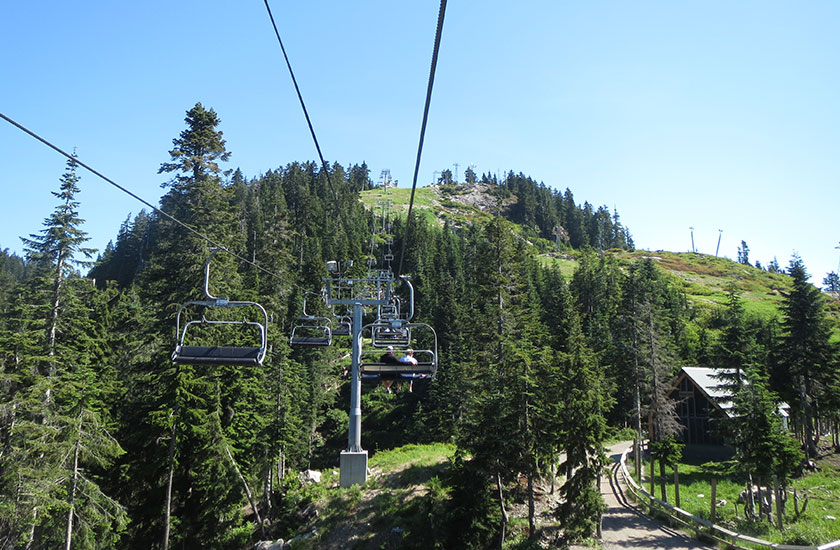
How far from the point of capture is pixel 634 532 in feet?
71.9

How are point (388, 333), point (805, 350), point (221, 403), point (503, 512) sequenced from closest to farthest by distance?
point (388, 333) → point (503, 512) → point (221, 403) → point (805, 350)

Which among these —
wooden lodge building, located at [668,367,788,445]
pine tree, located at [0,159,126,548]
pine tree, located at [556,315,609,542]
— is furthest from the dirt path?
pine tree, located at [0,159,126,548]

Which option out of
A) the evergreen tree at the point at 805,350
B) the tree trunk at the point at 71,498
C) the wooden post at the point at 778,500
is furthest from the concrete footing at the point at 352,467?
the evergreen tree at the point at 805,350

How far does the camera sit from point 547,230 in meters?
162

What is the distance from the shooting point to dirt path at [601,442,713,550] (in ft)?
65.7

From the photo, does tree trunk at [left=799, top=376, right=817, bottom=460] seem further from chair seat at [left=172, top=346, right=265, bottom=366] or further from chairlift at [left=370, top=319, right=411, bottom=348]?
chair seat at [left=172, top=346, right=265, bottom=366]

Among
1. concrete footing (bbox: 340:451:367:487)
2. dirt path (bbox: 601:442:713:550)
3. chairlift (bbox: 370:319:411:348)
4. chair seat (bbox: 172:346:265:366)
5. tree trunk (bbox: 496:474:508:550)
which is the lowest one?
dirt path (bbox: 601:442:713:550)

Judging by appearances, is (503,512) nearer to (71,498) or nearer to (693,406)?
(71,498)

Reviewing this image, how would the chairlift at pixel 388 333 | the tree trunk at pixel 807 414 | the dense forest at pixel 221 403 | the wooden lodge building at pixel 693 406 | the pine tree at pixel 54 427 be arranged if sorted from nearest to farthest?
the chairlift at pixel 388 333
the pine tree at pixel 54 427
the dense forest at pixel 221 403
the tree trunk at pixel 807 414
the wooden lodge building at pixel 693 406

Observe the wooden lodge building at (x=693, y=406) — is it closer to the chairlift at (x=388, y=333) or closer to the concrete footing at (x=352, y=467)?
the concrete footing at (x=352, y=467)

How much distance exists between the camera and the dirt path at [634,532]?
20.0m

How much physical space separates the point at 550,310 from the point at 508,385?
158 ft

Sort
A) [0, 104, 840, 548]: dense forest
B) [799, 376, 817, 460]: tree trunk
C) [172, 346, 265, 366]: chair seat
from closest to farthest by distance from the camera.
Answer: [172, 346, 265, 366]: chair seat < [0, 104, 840, 548]: dense forest < [799, 376, 817, 460]: tree trunk

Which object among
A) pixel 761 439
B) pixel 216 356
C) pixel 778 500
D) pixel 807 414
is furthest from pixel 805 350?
pixel 216 356
